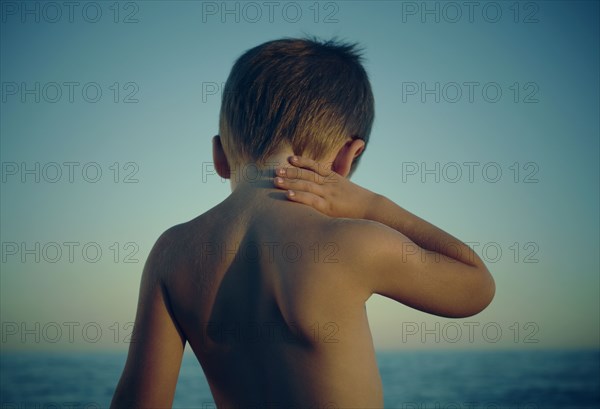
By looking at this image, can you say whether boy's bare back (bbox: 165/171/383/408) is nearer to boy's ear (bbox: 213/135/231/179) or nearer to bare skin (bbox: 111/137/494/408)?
bare skin (bbox: 111/137/494/408)

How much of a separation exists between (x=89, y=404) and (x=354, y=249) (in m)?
16.9

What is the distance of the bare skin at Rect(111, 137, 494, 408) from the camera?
144 cm

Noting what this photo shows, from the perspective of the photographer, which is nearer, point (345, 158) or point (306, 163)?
point (306, 163)

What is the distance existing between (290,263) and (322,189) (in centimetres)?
29

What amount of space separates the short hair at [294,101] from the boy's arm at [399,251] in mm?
125

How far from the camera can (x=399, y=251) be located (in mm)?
1481

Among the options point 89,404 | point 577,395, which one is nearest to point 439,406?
point 577,395

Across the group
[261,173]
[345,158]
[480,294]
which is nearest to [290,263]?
[261,173]

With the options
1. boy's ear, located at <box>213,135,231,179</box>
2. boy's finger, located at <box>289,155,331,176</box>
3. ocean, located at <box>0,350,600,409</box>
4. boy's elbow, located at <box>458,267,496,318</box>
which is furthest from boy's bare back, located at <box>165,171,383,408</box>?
ocean, located at <box>0,350,600,409</box>

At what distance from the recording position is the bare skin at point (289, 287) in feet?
4.71

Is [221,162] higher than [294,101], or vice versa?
[294,101]

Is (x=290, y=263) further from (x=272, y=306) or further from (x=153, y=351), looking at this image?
(x=153, y=351)

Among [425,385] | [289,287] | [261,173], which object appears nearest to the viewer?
[289,287]

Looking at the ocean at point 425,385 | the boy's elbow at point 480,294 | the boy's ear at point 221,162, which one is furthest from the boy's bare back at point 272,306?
the ocean at point 425,385
